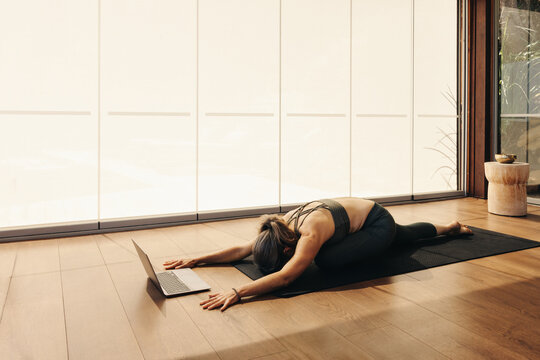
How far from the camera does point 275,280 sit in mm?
2258

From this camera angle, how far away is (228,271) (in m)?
2.73

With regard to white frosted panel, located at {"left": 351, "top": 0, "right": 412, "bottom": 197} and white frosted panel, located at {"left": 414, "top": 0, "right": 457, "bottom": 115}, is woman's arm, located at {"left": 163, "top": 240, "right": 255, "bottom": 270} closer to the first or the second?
white frosted panel, located at {"left": 351, "top": 0, "right": 412, "bottom": 197}

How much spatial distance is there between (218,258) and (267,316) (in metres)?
0.85

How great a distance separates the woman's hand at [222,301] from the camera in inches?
84.5

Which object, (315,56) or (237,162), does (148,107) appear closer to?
(237,162)

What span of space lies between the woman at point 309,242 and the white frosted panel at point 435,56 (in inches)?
A: 109

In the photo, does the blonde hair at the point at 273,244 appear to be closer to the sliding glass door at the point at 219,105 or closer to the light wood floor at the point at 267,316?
the light wood floor at the point at 267,316

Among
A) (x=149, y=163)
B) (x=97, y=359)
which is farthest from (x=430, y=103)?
(x=97, y=359)

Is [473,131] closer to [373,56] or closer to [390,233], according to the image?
[373,56]

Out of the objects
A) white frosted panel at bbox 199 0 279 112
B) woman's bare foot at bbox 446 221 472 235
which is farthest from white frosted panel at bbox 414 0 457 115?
woman's bare foot at bbox 446 221 472 235

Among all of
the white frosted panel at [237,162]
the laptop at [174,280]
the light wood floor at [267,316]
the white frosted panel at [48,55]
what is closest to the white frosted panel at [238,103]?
the white frosted panel at [237,162]

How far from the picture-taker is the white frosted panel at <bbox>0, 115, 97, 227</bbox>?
11.6 feet

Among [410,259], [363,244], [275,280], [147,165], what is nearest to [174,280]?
[275,280]

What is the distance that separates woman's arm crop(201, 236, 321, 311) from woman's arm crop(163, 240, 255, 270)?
1.84ft
